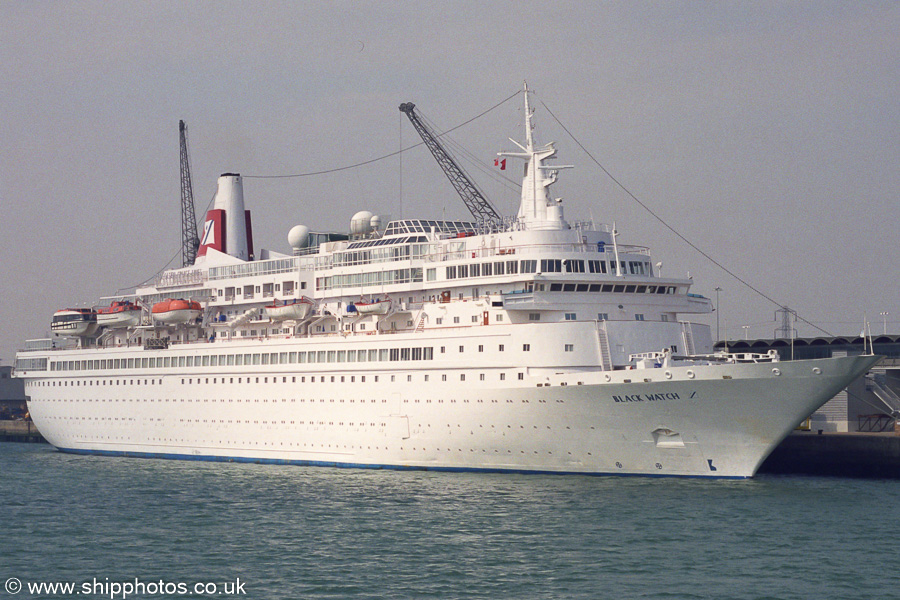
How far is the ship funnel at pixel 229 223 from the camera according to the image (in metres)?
55.3

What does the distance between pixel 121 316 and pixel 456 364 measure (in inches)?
959

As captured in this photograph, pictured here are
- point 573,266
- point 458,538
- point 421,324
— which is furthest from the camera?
point 421,324

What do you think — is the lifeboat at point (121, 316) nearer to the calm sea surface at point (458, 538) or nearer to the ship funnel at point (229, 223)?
the ship funnel at point (229, 223)

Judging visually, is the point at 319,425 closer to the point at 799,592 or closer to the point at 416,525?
the point at 416,525

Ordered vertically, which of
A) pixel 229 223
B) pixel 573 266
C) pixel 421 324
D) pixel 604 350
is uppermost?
pixel 229 223

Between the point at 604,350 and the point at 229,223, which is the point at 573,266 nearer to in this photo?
the point at 604,350

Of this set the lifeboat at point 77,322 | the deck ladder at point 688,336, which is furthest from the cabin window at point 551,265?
the lifeboat at point 77,322

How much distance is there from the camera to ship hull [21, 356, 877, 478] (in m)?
32.9

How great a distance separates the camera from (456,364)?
125 feet

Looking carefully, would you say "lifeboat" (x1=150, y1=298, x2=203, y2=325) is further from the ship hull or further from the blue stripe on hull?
the blue stripe on hull

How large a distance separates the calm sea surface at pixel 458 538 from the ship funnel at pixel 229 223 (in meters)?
A: 19.4

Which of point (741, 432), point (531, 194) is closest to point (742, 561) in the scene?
point (741, 432)

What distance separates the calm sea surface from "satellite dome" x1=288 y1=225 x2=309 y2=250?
1406cm

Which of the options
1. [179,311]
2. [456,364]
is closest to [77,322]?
[179,311]
